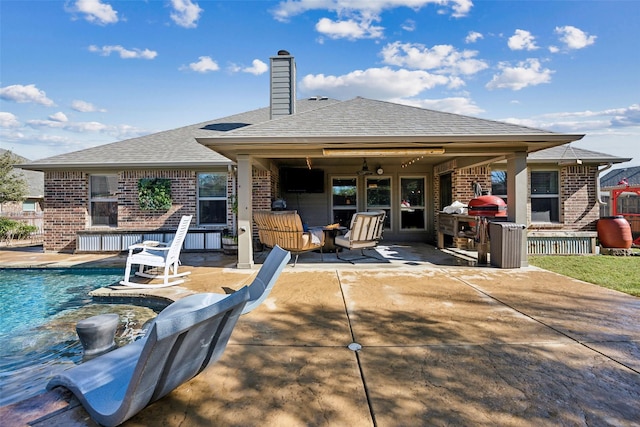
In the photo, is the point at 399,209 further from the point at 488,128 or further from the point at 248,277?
the point at 248,277

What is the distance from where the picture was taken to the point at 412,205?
10.4 meters

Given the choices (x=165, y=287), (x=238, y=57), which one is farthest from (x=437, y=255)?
(x=238, y=57)

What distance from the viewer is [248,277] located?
5512 millimetres

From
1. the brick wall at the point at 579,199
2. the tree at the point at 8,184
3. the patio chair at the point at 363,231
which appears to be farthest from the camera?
the tree at the point at 8,184

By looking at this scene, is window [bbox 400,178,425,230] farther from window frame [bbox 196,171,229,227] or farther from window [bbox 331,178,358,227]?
window frame [bbox 196,171,229,227]

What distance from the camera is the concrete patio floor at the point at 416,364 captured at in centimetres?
183

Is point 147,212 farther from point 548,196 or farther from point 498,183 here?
point 548,196

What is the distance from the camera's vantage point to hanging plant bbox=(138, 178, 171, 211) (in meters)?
8.97

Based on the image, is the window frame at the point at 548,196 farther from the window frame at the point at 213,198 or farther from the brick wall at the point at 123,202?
the window frame at the point at 213,198

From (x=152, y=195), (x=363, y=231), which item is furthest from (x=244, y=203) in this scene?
(x=152, y=195)

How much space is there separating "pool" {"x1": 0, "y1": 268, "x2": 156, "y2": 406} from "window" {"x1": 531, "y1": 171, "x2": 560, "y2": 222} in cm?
1019

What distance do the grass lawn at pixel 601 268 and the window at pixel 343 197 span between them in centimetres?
509

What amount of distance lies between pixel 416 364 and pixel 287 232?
4.17 metres

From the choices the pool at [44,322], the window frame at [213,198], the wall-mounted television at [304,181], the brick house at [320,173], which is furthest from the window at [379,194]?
the pool at [44,322]
